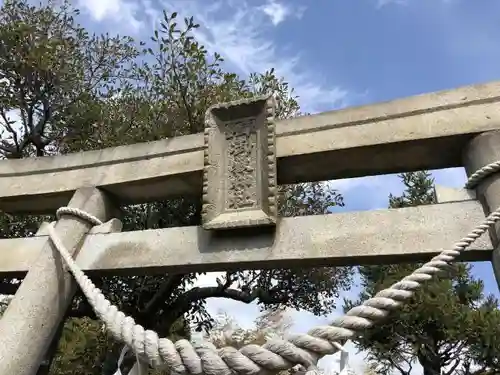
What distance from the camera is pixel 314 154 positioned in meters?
3.08

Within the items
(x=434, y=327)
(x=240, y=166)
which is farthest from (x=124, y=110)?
(x=434, y=327)

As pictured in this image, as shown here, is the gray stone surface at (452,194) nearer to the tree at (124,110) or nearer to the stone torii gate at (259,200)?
the stone torii gate at (259,200)

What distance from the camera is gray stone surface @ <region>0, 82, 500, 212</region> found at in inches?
112

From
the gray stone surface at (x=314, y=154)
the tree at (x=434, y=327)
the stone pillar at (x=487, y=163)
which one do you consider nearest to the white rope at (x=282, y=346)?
the stone pillar at (x=487, y=163)

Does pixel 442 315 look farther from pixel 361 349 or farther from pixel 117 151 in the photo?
pixel 117 151

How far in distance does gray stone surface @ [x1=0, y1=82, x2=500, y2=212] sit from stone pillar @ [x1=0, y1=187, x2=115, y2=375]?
484mm

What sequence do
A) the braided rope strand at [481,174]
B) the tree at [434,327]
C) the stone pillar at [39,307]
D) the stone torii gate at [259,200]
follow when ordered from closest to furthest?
the braided rope strand at [481,174] < the stone torii gate at [259,200] < the stone pillar at [39,307] < the tree at [434,327]

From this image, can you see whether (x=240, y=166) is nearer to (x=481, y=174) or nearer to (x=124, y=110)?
(x=481, y=174)

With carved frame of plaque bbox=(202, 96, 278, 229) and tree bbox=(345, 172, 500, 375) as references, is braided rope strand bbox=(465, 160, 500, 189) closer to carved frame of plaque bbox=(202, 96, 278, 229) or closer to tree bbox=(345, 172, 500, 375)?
carved frame of plaque bbox=(202, 96, 278, 229)

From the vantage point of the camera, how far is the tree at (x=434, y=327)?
12.6 metres

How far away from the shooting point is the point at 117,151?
3688mm

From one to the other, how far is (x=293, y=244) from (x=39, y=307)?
1511 millimetres

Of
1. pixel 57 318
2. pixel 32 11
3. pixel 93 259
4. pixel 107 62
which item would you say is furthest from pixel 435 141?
pixel 32 11

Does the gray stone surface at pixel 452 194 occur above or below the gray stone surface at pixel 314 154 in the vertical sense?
below
